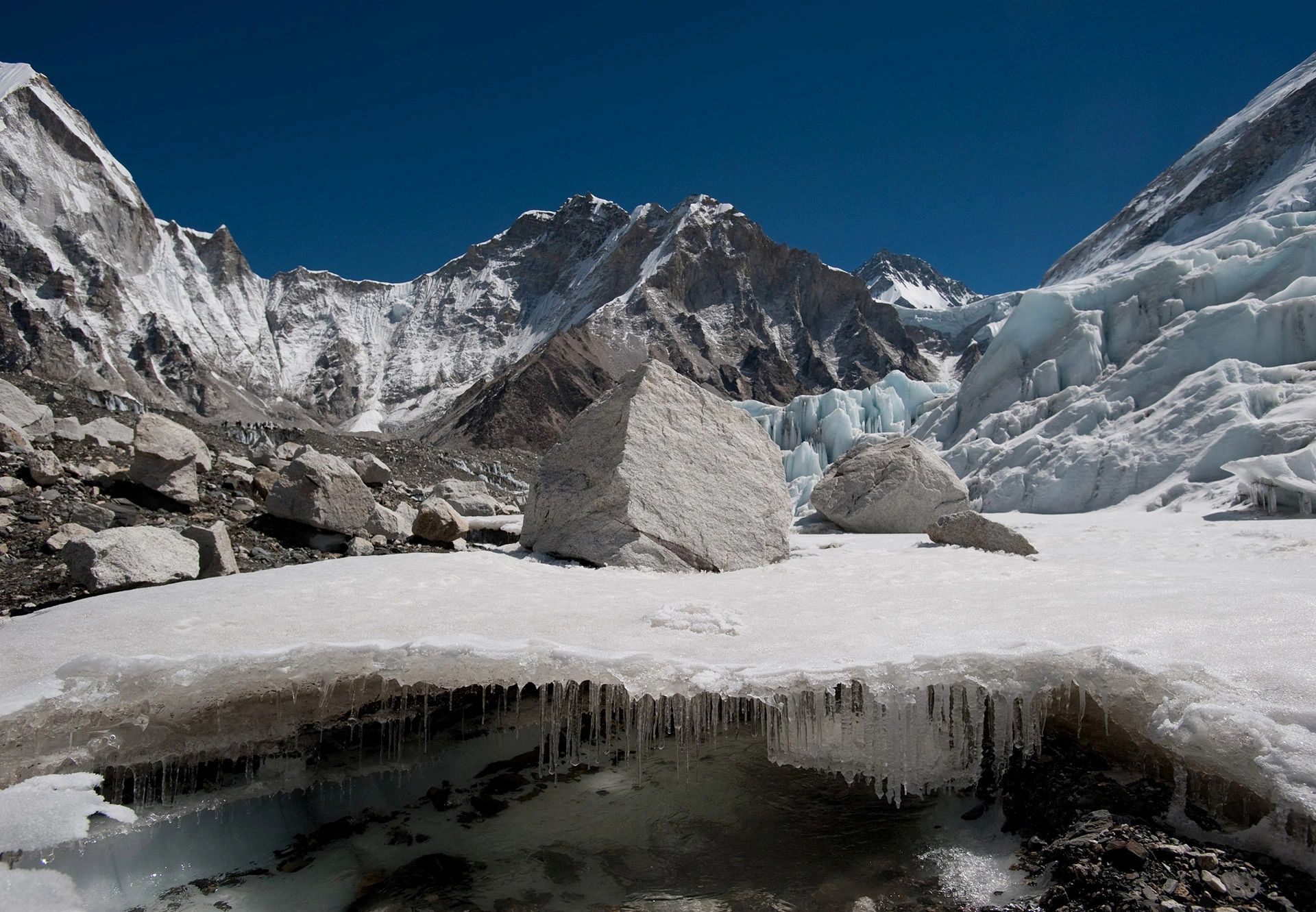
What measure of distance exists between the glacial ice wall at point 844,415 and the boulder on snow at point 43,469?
28.4 metres

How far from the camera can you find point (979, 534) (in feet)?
24.7

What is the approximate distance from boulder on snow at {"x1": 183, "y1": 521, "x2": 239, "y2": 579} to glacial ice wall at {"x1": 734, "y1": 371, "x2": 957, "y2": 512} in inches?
1133

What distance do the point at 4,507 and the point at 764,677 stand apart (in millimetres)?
8733

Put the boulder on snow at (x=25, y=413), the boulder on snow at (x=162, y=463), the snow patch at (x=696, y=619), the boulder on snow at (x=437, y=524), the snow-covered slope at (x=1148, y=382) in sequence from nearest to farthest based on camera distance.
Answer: the snow patch at (x=696, y=619) → the boulder on snow at (x=437, y=524) → the boulder on snow at (x=162, y=463) → the boulder on snow at (x=25, y=413) → the snow-covered slope at (x=1148, y=382)

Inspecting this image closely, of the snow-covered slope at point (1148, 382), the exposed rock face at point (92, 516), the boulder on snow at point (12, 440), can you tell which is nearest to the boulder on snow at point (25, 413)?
the boulder on snow at point (12, 440)

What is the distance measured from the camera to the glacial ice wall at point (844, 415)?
1435 inches

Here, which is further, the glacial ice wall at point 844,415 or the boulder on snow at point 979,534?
the glacial ice wall at point 844,415

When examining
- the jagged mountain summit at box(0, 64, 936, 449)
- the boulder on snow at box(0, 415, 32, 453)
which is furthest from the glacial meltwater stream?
the jagged mountain summit at box(0, 64, 936, 449)

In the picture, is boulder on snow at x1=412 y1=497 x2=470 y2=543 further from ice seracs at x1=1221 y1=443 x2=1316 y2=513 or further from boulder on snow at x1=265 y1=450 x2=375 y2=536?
ice seracs at x1=1221 y1=443 x2=1316 y2=513

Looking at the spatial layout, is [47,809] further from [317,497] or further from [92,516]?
[92,516]

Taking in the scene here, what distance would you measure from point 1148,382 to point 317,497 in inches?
724

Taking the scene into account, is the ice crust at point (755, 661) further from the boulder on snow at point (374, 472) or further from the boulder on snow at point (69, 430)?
the boulder on snow at point (374, 472)

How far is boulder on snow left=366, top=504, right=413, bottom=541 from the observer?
960 cm

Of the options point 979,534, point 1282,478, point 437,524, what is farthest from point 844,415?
point 437,524
